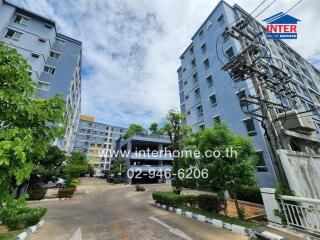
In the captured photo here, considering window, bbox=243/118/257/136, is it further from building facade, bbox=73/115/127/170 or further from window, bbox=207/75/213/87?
building facade, bbox=73/115/127/170

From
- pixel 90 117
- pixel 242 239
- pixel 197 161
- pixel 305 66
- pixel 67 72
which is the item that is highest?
pixel 90 117

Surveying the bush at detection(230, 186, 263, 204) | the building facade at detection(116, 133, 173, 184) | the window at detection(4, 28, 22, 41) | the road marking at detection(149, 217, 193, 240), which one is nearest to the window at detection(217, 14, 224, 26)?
the bush at detection(230, 186, 263, 204)

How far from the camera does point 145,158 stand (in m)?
34.9

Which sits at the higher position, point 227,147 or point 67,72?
point 67,72

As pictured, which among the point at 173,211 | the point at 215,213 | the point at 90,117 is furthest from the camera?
the point at 90,117

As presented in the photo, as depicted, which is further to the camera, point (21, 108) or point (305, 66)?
point (305, 66)

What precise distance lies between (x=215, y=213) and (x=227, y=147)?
4145 mm

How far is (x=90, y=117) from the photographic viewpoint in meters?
72.6

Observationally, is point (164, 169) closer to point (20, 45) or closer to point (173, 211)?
point (173, 211)

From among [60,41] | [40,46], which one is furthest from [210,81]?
[60,41]

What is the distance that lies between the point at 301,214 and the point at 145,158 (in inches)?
1178

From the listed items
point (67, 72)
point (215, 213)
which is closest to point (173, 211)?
point (215, 213)

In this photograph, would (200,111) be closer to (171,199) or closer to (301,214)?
(171,199)

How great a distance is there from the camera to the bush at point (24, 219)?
7320mm
